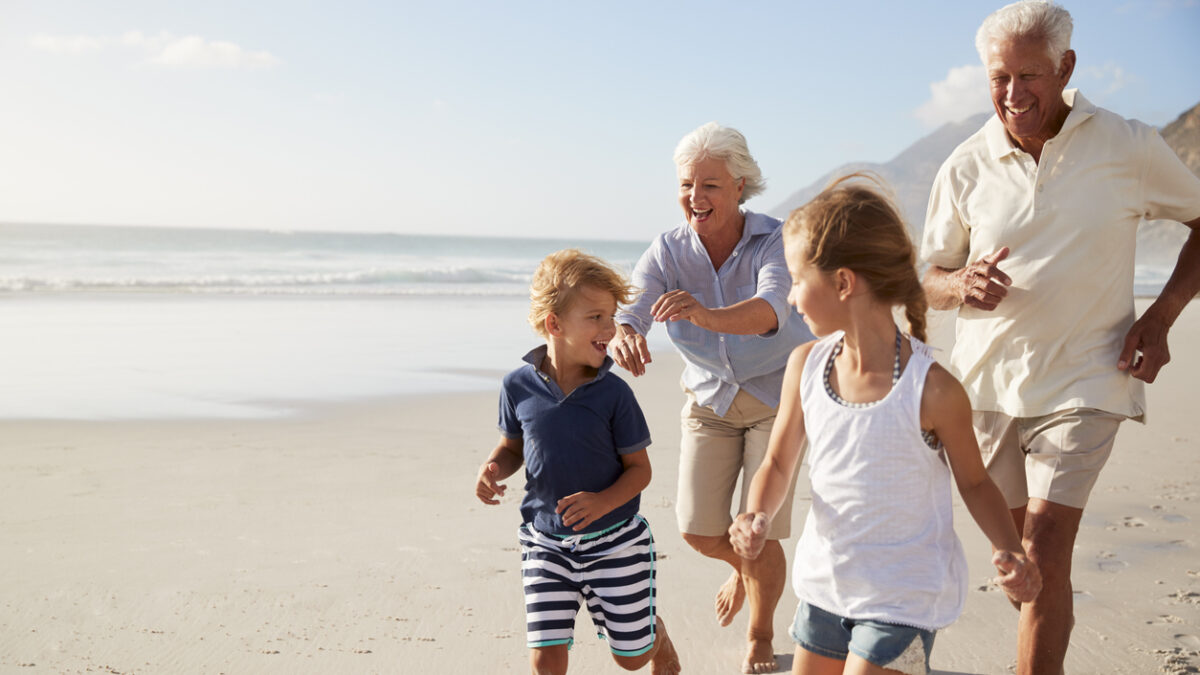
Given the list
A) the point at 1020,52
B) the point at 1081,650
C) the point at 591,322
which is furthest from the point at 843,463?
the point at 1081,650

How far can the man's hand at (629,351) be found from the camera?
3148 mm

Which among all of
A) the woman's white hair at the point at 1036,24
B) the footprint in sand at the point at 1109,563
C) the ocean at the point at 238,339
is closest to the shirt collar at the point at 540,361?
the ocean at the point at 238,339

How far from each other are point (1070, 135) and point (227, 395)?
7.54 metres

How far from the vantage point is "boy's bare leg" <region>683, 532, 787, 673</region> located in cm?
374

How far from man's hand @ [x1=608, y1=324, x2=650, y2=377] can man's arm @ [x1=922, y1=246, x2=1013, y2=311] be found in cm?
91

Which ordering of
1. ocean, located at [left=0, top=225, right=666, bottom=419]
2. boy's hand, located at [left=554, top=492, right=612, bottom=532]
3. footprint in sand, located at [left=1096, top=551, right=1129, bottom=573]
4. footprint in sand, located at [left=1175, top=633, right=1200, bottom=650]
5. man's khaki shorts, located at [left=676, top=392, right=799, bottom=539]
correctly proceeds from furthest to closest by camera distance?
ocean, located at [left=0, top=225, right=666, bottom=419]
footprint in sand, located at [left=1096, top=551, right=1129, bottom=573]
man's khaki shorts, located at [left=676, top=392, right=799, bottom=539]
footprint in sand, located at [left=1175, top=633, right=1200, bottom=650]
boy's hand, located at [left=554, top=492, right=612, bottom=532]

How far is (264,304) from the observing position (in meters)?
18.4

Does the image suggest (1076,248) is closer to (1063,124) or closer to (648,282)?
(1063,124)

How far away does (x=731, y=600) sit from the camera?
403 centimetres

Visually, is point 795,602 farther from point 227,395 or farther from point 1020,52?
point 227,395

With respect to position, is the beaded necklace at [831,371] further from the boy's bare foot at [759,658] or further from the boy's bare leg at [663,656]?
the boy's bare foot at [759,658]

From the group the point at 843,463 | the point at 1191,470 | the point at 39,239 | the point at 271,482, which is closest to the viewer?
the point at 843,463

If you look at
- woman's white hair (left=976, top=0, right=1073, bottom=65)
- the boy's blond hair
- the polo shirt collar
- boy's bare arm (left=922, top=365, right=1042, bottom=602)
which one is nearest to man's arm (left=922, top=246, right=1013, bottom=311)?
the polo shirt collar

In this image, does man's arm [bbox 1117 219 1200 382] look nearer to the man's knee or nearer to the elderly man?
the elderly man
